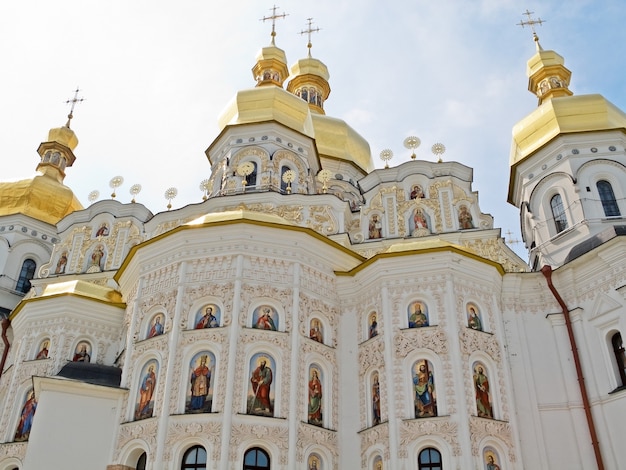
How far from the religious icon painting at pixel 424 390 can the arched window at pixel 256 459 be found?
3.11 meters

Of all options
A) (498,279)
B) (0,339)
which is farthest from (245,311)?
(0,339)

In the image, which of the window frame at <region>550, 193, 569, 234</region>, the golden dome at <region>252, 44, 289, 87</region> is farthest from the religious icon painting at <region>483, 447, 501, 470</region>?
the golden dome at <region>252, 44, 289, 87</region>

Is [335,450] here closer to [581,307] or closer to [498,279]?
[498,279]

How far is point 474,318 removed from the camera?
1384cm

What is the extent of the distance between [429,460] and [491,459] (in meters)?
1.27

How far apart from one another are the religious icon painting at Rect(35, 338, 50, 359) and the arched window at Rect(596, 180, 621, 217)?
15.6 meters

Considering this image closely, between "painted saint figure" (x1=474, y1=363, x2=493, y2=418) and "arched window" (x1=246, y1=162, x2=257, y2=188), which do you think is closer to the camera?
"painted saint figure" (x1=474, y1=363, x2=493, y2=418)

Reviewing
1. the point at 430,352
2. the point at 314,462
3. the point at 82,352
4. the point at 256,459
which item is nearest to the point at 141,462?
the point at 256,459

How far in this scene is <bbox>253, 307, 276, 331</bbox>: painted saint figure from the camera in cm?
1325

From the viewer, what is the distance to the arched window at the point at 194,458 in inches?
461

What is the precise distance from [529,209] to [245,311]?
10.1 meters

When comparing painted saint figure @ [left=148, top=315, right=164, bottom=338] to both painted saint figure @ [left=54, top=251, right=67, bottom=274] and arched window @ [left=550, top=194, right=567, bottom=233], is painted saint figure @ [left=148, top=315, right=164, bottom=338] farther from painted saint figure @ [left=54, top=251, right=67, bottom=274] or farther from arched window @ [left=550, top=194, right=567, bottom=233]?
arched window @ [left=550, top=194, right=567, bottom=233]

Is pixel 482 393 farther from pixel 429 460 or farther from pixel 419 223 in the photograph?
pixel 419 223

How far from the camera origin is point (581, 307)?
14359mm
